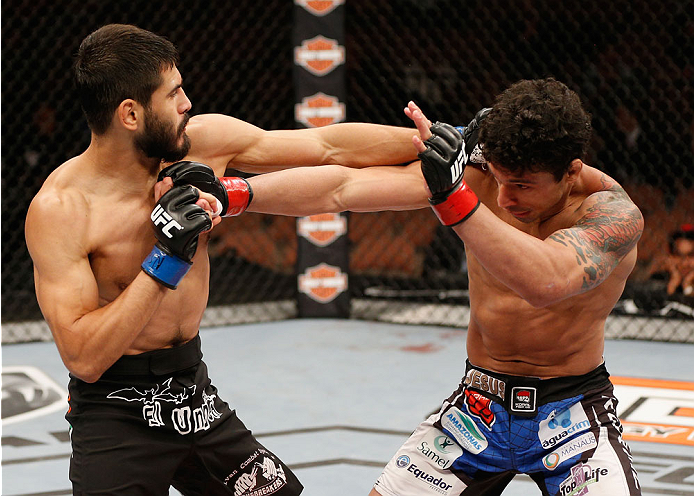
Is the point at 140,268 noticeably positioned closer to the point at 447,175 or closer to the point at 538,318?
the point at 447,175

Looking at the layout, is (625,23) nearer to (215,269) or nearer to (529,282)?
(215,269)

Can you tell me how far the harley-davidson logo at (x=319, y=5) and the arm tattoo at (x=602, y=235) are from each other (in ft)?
11.7

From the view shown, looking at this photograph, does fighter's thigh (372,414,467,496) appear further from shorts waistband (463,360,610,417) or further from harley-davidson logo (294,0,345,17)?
harley-davidson logo (294,0,345,17)

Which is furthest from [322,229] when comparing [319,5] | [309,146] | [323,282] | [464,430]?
[464,430]

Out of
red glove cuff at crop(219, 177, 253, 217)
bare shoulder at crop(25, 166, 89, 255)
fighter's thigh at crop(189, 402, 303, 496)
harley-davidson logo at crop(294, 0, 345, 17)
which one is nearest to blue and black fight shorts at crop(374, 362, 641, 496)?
fighter's thigh at crop(189, 402, 303, 496)

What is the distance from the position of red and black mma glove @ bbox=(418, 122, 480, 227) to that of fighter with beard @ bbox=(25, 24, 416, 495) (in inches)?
18.5

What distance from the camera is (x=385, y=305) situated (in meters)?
5.65

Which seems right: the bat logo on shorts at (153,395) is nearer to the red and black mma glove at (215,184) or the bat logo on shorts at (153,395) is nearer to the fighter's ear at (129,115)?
the red and black mma glove at (215,184)

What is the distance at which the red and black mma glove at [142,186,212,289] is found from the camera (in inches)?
67.8

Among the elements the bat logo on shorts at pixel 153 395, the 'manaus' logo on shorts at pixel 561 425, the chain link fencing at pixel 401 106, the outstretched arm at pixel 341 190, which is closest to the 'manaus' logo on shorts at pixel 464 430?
the 'manaus' logo on shorts at pixel 561 425

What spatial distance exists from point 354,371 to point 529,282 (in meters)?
2.80

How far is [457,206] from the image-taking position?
1.65 meters

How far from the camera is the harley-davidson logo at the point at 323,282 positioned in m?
5.40

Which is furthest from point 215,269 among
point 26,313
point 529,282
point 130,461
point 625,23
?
point 529,282
